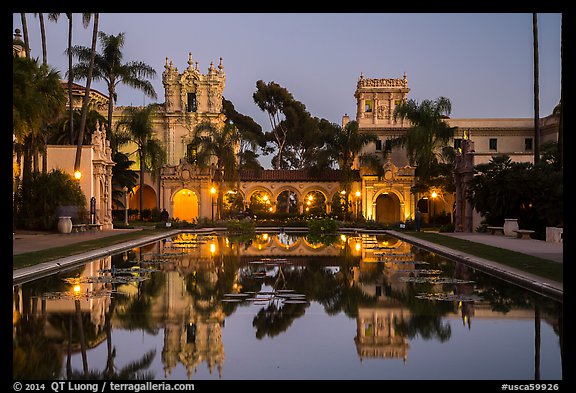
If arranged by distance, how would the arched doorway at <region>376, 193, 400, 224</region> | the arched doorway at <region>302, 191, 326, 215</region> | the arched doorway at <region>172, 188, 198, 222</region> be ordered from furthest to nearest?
the arched doorway at <region>302, 191, 326, 215</region> < the arched doorway at <region>376, 193, 400, 224</region> < the arched doorway at <region>172, 188, 198, 222</region>

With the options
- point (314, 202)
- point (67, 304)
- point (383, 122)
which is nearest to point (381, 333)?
point (67, 304)

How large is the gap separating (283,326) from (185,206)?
58.1 meters

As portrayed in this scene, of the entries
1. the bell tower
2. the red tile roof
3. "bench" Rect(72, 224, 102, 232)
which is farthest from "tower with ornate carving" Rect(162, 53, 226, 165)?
"bench" Rect(72, 224, 102, 232)

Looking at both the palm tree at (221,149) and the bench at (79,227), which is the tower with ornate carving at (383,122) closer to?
the palm tree at (221,149)

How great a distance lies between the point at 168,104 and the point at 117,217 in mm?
14898

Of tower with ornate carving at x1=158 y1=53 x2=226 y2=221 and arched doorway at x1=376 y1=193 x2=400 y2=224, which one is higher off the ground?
tower with ornate carving at x1=158 y1=53 x2=226 y2=221

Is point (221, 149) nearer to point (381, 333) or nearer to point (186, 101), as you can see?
point (186, 101)

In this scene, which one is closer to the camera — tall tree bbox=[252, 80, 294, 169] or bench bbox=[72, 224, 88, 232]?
bench bbox=[72, 224, 88, 232]

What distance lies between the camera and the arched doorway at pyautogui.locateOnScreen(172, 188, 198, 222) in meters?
67.7

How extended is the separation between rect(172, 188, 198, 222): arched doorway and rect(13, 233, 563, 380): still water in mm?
49121

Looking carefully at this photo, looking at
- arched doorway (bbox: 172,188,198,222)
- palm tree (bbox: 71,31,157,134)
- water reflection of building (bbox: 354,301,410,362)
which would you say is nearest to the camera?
water reflection of building (bbox: 354,301,410,362)

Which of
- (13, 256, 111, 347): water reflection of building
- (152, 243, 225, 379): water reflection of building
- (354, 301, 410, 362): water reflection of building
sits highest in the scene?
(13, 256, 111, 347): water reflection of building

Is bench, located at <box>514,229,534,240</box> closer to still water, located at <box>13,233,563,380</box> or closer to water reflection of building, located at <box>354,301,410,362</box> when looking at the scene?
still water, located at <box>13,233,563,380</box>
